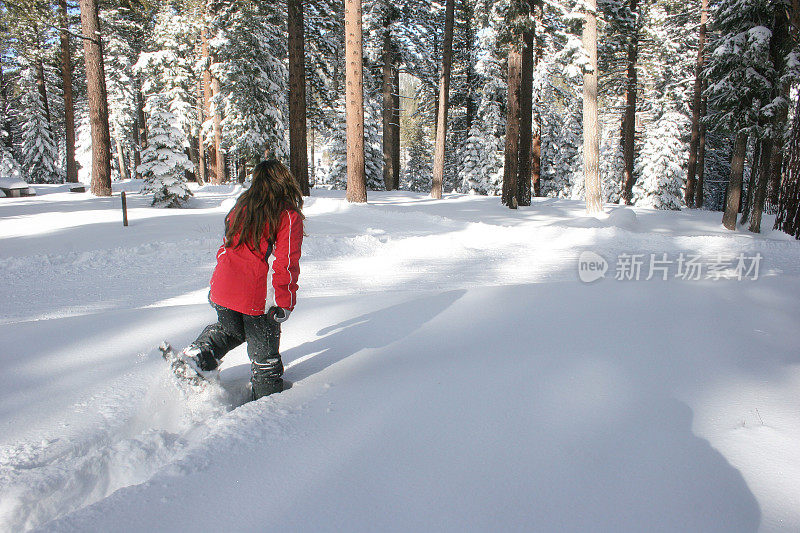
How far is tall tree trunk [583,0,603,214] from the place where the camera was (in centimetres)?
1331

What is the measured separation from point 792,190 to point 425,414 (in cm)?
1255

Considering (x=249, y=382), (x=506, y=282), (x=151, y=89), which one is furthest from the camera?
(x=151, y=89)

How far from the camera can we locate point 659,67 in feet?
80.8

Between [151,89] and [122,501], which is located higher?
[151,89]

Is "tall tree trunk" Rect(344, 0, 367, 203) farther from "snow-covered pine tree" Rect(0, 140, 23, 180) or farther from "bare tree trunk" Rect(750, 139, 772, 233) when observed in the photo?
"snow-covered pine tree" Rect(0, 140, 23, 180)

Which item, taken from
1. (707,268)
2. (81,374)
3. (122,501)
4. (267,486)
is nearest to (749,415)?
(267,486)

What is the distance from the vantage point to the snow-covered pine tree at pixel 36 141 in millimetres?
38406

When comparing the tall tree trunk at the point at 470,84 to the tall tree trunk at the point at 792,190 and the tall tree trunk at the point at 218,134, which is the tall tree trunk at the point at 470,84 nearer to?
the tall tree trunk at the point at 218,134

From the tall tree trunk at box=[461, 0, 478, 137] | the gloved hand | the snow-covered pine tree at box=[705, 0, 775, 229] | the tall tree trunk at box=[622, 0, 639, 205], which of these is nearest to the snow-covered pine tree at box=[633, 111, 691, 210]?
the tall tree trunk at box=[622, 0, 639, 205]

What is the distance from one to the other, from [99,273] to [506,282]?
6068mm

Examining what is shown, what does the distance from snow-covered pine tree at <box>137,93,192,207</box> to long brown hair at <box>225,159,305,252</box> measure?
516 inches

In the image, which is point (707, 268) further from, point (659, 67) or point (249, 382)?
point (659, 67)

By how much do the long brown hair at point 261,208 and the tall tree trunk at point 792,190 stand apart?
1230cm

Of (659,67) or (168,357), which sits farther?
(659,67)
